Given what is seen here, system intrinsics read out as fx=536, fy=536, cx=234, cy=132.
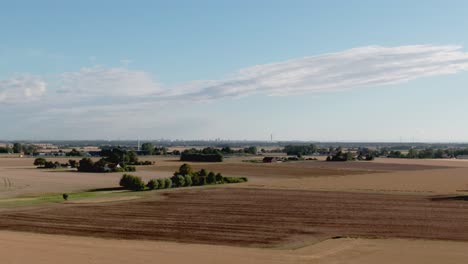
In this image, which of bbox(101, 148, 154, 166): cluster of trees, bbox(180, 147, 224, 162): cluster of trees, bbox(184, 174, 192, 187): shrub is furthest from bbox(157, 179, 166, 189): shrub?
bbox(180, 147, 224, 162): cluster of trees

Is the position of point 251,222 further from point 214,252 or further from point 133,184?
point 133,184

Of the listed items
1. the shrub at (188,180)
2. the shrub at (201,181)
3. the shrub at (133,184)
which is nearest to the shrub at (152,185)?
the shrub at (133,184)

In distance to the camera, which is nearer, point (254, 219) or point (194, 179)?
point (254, 219)

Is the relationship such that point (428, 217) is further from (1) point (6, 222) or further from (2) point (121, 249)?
(1) point (6, 222)

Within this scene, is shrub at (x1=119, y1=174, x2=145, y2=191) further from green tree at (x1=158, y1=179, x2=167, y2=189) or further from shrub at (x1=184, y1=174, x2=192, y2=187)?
shrub at (x1=184, y1=174, x2=192, y2=187)

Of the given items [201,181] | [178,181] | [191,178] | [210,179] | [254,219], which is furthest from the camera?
[210,179]

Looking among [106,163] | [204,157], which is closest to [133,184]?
[106,163]

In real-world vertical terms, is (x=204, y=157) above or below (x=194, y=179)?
above

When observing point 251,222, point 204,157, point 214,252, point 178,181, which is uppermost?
point 204,157
